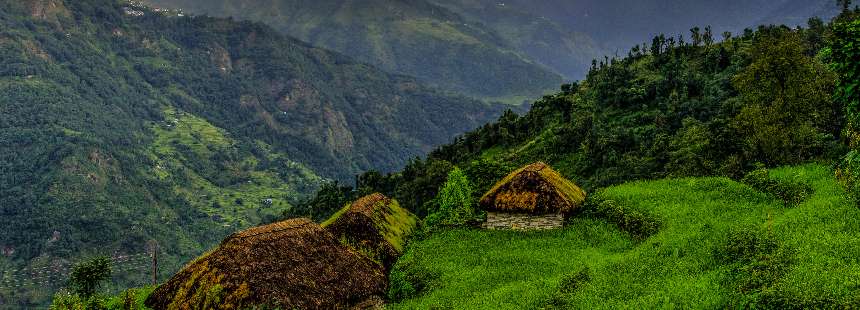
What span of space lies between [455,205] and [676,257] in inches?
753

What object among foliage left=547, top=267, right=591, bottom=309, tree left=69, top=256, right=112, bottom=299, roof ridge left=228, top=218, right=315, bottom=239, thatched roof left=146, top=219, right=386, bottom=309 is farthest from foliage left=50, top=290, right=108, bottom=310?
foliage left=547, top=267, right=591, bottom=309

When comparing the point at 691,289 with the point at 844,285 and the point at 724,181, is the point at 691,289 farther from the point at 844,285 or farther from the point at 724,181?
the point at 724,181

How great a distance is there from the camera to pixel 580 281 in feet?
87.7

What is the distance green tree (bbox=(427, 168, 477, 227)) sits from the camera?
4238cm

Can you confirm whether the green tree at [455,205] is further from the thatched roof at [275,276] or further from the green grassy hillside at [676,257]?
the thatched roof at [275,276]

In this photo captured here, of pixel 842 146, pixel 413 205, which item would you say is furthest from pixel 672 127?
pixel 842 146

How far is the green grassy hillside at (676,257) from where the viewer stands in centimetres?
2148

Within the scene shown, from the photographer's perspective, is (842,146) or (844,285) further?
(842,146)

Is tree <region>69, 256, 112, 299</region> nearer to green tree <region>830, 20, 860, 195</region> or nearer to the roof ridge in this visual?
the roof ridge

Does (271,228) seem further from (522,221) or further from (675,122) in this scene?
(675,122)

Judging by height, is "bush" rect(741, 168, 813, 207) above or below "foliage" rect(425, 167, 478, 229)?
above

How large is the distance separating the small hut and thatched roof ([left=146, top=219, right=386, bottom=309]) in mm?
9391

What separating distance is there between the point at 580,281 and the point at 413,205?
65.0 m

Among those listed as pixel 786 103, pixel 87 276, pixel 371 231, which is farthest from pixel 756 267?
pixel 87 276
